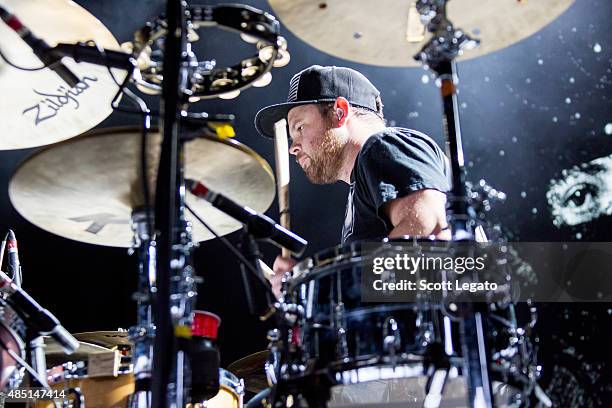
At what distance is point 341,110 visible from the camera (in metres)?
2.60

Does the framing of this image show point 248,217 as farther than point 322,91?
No

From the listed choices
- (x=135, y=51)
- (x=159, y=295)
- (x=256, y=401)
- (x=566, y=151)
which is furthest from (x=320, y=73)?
(x=566, y=151)

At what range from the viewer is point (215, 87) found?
5.90 ft

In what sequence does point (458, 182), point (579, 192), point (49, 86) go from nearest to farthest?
1. point (458, 182)
2. point (49, 86)
3. point (579, 192)

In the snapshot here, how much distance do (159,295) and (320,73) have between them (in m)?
1.44

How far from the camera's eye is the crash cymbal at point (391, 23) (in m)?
2.06

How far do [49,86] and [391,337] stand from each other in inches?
52.0

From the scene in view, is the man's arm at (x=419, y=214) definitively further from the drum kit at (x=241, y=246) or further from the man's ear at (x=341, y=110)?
the man's ear at (x=341, y=110)

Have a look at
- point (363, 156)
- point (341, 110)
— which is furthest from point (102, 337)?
point (363, 156)

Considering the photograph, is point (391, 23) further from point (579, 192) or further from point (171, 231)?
point (579, 192)

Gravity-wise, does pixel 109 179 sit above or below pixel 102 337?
above

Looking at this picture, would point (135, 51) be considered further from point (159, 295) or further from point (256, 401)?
point (256, 401)

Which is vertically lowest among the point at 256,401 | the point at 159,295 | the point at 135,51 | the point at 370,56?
the point at 256,401

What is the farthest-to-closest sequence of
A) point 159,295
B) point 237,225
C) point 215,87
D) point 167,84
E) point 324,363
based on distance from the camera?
point 237,225 → point 215,87 → point 324,363 → point 167,84 → point 159,295
